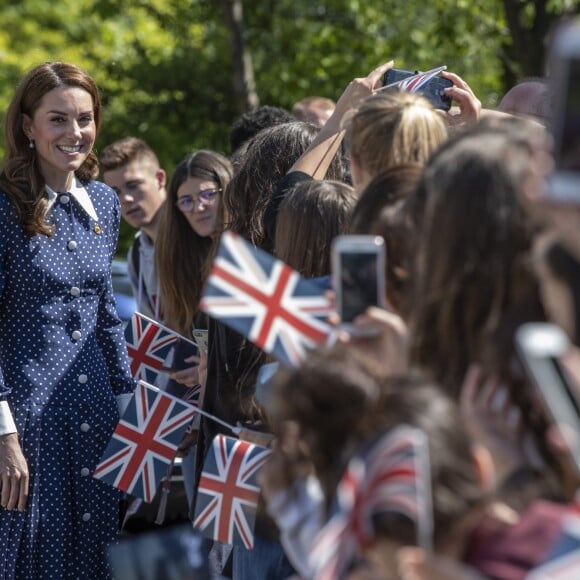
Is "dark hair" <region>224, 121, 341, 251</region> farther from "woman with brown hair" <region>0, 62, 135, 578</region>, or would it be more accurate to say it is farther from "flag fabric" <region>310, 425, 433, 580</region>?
"flag fabric" <region>310, 425, 433, 580</region>

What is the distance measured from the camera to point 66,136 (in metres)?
4.26

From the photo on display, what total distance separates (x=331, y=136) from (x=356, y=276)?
141cm

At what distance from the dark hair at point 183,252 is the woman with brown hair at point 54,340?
511 millimetres

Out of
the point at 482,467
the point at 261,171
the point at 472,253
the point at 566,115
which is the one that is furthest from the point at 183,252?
the point at 566,115

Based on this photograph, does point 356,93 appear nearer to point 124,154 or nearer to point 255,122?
point 255,122

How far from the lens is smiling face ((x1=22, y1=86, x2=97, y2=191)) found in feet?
14.0

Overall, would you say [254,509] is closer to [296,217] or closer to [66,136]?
[296,217]

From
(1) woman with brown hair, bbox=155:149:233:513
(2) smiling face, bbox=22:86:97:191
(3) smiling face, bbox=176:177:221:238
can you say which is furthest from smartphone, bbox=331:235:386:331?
(3) smiling face, bbox=176:177:221:238

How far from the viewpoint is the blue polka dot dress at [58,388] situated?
163 inches

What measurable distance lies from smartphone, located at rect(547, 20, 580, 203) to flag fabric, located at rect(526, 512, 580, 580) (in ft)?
1.51

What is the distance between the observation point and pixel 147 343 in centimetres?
438

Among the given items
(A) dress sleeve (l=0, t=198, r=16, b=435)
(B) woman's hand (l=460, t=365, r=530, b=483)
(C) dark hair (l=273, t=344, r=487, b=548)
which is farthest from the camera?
(A) dress sleeve (l=0, t=198, r=16, b=435)

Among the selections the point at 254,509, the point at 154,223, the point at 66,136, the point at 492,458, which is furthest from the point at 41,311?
the point at 492,458

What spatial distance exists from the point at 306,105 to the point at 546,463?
497 cm
